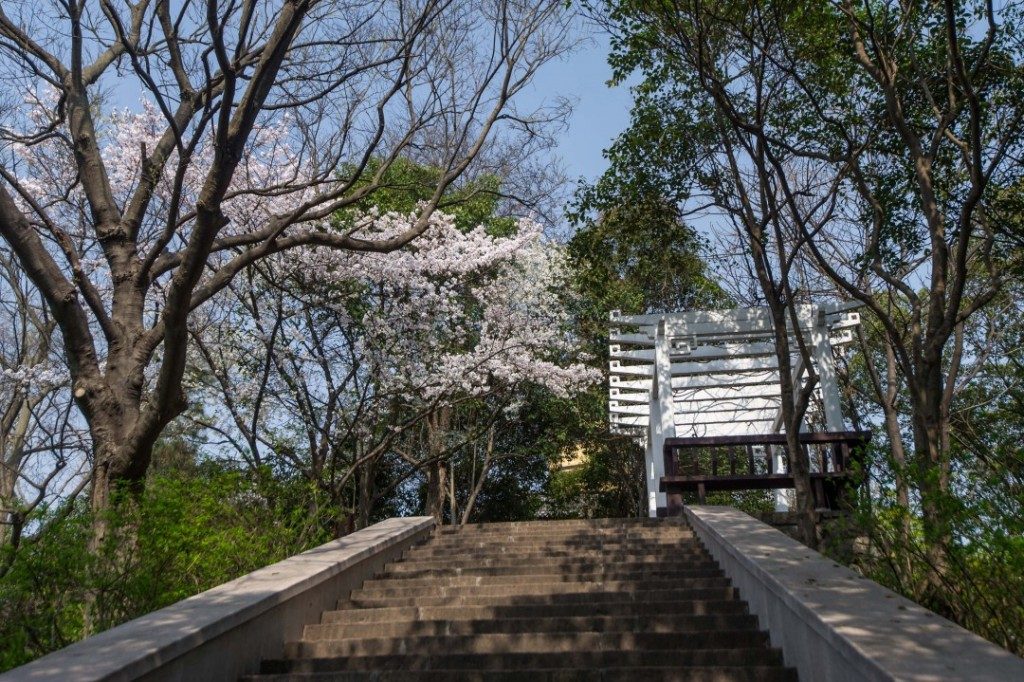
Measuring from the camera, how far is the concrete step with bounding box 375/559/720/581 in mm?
7945

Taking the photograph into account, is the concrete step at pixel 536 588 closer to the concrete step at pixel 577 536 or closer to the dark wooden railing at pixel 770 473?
the concrete step at pixel 577 536

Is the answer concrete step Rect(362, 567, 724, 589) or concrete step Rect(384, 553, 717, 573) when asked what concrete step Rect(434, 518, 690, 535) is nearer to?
concrete step Rect(384, 553, 717, 573)

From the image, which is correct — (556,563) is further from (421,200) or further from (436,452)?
(436,452)

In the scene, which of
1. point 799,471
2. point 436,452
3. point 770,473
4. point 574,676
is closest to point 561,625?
point 574,676

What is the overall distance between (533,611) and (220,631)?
2594 millimetres

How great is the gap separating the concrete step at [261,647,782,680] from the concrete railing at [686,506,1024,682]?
10.3 inches

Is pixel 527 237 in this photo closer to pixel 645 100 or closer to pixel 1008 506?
pixel 645 100

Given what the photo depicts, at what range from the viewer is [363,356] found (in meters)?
14.1

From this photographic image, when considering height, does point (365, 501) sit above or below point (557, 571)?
above

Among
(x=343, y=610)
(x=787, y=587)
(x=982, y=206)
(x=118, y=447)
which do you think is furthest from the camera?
(x=982, y=206)

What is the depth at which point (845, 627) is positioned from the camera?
3949mm

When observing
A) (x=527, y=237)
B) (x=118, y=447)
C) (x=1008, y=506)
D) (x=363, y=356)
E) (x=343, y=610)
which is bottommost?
(x=343, y=610)

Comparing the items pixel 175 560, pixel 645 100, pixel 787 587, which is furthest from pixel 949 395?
pixel 175 560

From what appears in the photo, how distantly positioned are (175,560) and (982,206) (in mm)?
9281
